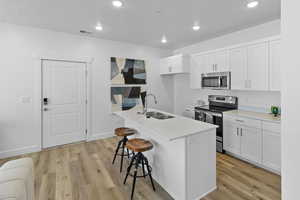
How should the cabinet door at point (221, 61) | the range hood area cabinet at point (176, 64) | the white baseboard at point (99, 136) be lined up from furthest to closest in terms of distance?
the range hood area cabinet at point (176, 64)
the white baseboard at point (99, 136)
the cabinet door at point (221, 61)

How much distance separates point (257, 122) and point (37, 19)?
4.62 meters

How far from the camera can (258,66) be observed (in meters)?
3.03

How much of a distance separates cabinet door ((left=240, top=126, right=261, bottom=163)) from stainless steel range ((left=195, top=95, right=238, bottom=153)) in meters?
0.47

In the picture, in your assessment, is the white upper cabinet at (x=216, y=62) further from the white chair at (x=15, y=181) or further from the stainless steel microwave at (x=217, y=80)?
the white chair at (x=15, y=181)

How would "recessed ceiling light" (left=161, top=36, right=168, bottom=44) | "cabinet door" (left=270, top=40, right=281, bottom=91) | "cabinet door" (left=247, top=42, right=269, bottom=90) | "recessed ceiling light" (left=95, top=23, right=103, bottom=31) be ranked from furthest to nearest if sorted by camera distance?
"recessed ceiling light" (left=161, top=36, right=168, bottom=44)
"recessed ceiling light" (left=95, top=23, right=103, bottom=31)
"cabinet door" (left=247, top=42, right=269, bottom=90)
"cabinet door" (left=270, top=40, right=281, bottom=91)

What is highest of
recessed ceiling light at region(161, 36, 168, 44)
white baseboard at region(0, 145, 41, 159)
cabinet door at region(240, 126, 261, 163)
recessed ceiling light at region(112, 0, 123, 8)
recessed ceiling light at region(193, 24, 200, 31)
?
recessed ceiling light at region(161, 36, 168, 44)

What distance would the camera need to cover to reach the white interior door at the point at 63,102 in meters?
3.68

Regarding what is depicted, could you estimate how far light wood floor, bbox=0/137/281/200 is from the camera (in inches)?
82.6

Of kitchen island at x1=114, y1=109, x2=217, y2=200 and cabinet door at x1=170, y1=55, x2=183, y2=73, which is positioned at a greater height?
cabinet door at x1=170, y1=55, x2=183, y2=73

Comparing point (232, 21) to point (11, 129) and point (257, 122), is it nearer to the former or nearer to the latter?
point (257, 122)

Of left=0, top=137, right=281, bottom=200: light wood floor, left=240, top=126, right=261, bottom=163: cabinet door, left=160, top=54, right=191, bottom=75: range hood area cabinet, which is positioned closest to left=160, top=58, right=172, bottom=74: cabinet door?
left=160, top=54, right=191, bottom=75: range hood area cabinet

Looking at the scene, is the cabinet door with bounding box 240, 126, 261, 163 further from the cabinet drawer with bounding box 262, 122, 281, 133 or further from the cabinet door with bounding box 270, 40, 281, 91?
the cabinet door with bounding box 270, 40, 281, 91

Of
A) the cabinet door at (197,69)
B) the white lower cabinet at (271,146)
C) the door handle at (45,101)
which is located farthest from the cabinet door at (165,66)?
the door handle at (45,101)

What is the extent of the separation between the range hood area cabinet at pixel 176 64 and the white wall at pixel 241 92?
0.57 m
